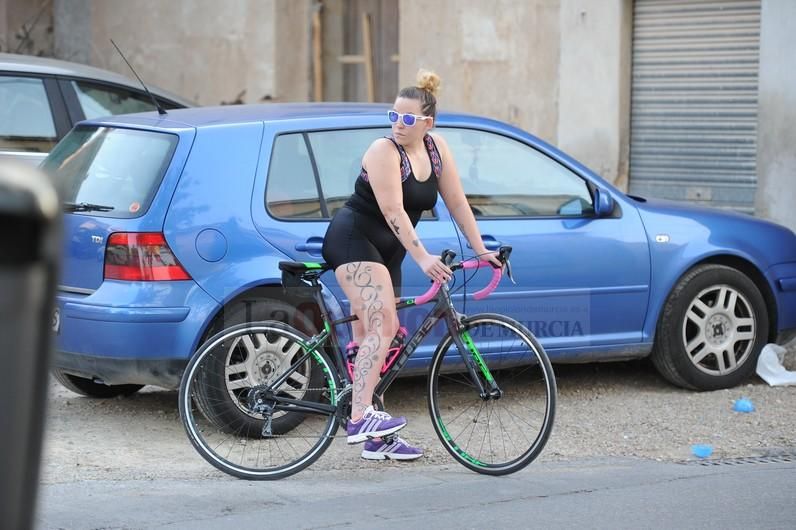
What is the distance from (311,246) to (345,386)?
94 centimetres

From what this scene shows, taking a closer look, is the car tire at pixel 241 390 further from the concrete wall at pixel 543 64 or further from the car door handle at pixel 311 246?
the concrete wall at pixel 543 64

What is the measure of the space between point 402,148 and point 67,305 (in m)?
1.85

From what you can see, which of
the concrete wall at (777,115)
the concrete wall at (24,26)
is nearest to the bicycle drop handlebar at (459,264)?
the concrete wall at (777,115)

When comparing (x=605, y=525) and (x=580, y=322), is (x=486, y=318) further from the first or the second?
(x=580, y=322)

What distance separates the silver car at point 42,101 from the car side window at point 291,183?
2757mm

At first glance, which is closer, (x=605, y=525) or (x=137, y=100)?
(x=605, y=525)

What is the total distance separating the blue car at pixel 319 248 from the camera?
5.70 meters

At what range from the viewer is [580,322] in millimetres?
6676

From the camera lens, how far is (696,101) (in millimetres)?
11164

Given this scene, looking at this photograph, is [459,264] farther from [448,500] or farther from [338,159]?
[338,159]

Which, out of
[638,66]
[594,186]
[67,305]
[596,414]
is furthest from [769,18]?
[67,305]

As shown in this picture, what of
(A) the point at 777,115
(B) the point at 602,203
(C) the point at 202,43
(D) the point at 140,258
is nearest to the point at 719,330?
(B) the point at 602,203

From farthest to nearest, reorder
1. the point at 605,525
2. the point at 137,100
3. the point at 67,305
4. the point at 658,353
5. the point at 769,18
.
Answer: the point at 769,18 < the point at 137,100 < the point at 658,353 < the point at 67,305 < the point at 605,525

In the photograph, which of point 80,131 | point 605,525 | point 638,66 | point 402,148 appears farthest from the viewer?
point 638,66
